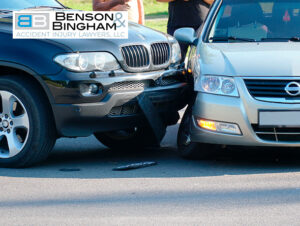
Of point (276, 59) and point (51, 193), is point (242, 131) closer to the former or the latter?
point (276, 59)

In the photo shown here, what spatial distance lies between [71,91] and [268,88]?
1.69 m

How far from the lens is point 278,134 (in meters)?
6.46

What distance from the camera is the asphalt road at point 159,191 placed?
508 cm

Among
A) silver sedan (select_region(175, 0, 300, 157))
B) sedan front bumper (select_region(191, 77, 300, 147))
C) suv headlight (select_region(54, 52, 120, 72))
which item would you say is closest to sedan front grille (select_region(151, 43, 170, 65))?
silver sedan (select_region(175, 0, 300, 157))

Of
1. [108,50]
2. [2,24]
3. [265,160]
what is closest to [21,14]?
[2,24]

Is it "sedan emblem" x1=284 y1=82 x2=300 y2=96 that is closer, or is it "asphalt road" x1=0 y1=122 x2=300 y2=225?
"asphalt road" x1=0 y1=122 x2=300 y2=225

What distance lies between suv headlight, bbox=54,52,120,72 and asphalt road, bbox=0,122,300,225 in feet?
3.02

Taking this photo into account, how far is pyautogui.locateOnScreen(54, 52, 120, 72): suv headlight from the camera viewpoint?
662cm

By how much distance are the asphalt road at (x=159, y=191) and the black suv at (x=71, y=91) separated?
1.11ft

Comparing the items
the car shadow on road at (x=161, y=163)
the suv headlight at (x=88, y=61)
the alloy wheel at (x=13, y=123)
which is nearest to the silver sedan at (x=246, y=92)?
the car shadow on road at (x=161, y=163)

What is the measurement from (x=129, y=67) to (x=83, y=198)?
1634mm

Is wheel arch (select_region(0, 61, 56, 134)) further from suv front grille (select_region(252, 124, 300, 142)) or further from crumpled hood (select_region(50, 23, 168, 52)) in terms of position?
suv front grille (select_region(252, 124, 300, 142))

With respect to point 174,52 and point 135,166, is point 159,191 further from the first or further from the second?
point 174,52

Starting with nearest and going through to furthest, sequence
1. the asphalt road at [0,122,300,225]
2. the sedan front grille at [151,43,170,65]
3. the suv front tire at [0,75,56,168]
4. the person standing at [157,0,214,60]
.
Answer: the asphalt road at [0,122,300,225]
the suv front tire at [0,75,56,168]
the sedan front grille at [151,43,170,65]
the person standing at [157,0,214,60]
